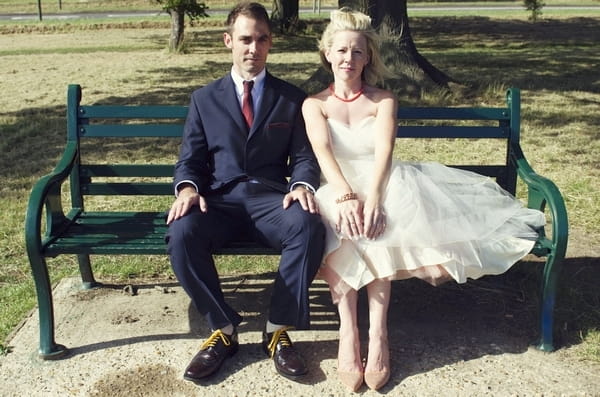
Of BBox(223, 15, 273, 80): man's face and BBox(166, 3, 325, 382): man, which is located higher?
BBox(223, 15, 273, 80): man's face

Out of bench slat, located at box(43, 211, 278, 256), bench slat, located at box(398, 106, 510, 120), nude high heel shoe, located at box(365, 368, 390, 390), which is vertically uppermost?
bench slat, located at box(398, 106, 510, 120)

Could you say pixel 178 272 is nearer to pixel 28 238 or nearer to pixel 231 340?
pixel 231 340

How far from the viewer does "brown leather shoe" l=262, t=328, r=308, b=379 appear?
3.32 metres

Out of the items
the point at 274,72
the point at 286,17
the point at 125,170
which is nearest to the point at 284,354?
the point at 125,170

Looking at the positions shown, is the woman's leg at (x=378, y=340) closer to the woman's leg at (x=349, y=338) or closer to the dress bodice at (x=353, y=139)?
the woman's leg at (x=349, y=338)

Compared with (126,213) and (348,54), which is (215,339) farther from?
(348,54)

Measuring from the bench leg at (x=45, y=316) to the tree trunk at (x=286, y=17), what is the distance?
18007 mm

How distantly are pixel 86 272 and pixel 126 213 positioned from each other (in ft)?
1.62

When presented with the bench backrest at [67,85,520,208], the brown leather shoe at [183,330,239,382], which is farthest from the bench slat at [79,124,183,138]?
the brown leather shoe at [183,330,239,382]

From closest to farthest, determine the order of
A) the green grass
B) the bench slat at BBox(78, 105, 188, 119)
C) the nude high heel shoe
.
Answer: the nude high heel shoe → the bench slat at BBox(78, 105, 188, 119) → the green grass

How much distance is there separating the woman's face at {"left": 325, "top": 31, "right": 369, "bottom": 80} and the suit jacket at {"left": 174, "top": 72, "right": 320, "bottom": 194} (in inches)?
11.9

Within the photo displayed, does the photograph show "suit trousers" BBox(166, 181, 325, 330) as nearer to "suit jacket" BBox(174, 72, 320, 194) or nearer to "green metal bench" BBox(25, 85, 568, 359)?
"green metal bench" BBox(25, 85, 568, 359)

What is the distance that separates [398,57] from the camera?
1002cm

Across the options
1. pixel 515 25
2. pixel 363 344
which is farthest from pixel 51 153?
pixel 515 25
